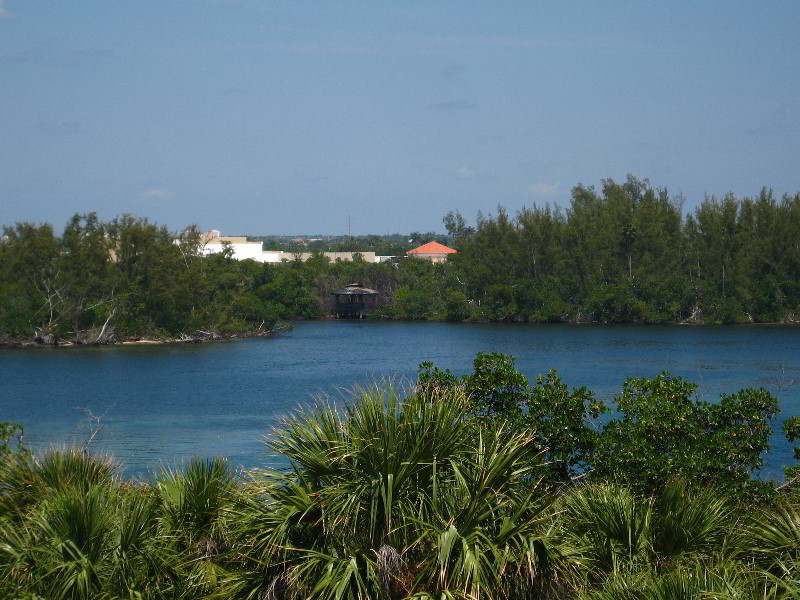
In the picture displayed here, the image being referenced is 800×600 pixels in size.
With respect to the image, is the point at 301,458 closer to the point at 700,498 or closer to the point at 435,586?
the point at 435,586

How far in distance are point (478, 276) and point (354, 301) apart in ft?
52.7

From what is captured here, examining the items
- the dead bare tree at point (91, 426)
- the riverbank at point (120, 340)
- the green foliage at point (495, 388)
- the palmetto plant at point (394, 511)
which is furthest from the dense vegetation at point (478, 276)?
the palmetto plant at point (394, 511)

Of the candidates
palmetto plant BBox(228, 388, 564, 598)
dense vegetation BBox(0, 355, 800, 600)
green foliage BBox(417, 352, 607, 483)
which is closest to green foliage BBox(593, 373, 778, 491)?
green foliage BBox(417, 352, 607, 483)

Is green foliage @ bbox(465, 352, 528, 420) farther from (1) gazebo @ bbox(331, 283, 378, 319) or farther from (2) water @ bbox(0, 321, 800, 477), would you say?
(1) gazebo @ bbox(331, 283, 378, 319)

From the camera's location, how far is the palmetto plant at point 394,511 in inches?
389

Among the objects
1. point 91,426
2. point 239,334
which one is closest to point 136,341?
point 239,334

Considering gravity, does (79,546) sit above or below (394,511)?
below

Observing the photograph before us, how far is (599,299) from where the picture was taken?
90.9m

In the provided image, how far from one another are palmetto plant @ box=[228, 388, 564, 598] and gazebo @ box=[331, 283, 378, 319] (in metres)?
95.3

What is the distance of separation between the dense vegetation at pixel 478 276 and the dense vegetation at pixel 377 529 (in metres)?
60.8

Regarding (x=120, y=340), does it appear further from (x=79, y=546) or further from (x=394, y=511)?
(x=394, y=511)

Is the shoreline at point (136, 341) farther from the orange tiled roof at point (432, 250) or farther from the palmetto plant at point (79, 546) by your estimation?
the orange tiled roof at point (432, 250)

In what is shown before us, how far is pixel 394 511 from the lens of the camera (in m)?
10.2

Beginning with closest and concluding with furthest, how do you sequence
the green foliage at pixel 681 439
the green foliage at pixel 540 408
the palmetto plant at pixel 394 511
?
1. the palmetto plant at pixel 394 511
2. the green foliage at pixel 681 439
3. the green foliage at pixel 540 408
